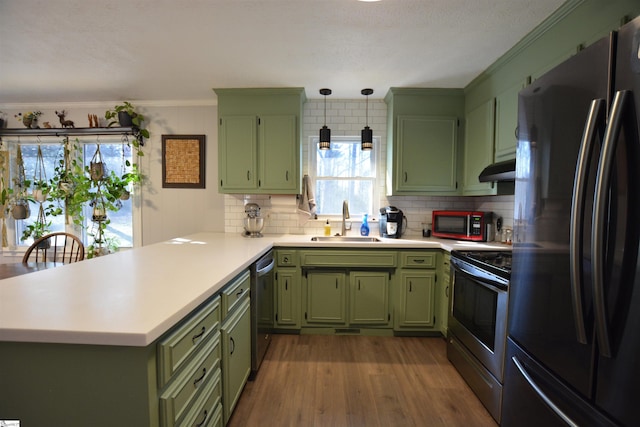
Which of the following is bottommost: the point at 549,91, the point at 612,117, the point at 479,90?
the point at 612,117

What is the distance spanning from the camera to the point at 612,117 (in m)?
0.73

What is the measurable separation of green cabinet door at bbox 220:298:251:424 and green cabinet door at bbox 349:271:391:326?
107 cm

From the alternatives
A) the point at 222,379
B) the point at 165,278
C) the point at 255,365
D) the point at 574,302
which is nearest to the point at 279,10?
the point at 165,278

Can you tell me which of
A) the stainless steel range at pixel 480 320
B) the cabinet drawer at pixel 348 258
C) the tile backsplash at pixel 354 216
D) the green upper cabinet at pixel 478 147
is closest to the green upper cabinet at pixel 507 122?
the green upper cabinet at pixel 478 147

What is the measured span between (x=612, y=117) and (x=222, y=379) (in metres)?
1.82

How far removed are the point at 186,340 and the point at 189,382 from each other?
0.17m

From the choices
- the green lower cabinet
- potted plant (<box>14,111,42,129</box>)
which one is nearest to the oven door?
the green lower cabinet

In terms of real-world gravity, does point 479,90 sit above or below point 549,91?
above

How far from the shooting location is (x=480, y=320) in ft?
5.85

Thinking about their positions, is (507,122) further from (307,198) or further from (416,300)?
(307,198)

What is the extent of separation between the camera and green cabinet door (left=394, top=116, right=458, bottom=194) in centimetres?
276

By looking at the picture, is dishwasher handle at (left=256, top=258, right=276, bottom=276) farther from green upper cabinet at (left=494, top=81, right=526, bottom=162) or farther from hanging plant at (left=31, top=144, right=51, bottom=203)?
hanging plant at (left=31, top=144, right=51, bottom=203)

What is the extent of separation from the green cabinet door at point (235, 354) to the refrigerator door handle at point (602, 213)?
144cm

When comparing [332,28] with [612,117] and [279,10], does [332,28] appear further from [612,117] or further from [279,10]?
[612,117]
